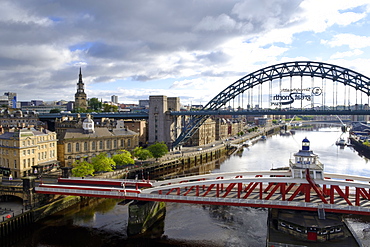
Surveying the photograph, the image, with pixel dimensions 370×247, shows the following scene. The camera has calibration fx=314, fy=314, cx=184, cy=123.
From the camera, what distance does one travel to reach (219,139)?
104625 mm

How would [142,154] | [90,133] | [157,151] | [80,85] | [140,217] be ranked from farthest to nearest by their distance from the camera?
1. [80,85]
2. [157,151]
3. [90,133]
4. [142,154]
5. [140,217]

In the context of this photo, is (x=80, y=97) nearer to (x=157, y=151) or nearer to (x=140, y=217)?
(x=157, y=151)

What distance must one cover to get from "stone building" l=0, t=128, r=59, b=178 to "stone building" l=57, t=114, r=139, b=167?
4.78 meters

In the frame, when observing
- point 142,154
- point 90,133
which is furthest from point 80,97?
point 142,154

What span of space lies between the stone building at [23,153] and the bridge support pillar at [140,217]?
2079 centimetres

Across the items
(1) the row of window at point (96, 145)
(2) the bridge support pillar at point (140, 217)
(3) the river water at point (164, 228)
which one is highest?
(1) the row of window at point (96, 145)

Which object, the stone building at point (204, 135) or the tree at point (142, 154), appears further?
the stone building at point (204, 135)

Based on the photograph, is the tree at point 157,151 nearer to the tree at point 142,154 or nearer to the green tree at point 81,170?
the tree at point 142,154

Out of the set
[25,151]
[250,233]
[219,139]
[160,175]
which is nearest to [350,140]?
[219,139]

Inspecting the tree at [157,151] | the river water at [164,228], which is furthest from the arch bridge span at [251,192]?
the tree at [157,151]

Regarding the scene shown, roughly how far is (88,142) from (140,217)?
28.6 m

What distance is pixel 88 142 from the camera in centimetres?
5334

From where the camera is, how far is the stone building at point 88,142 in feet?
166

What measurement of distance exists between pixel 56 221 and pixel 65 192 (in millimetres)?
3366
